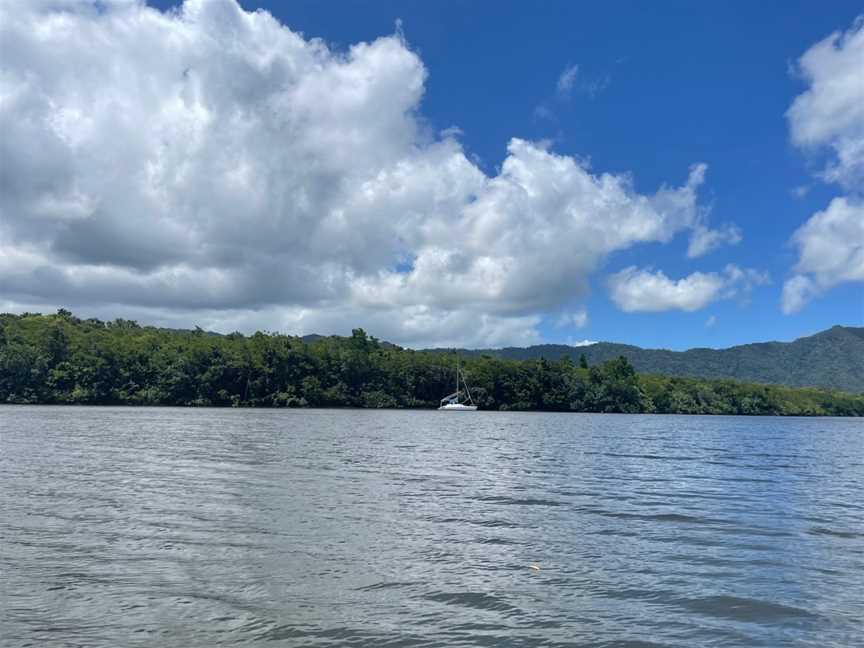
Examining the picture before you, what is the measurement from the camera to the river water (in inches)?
548

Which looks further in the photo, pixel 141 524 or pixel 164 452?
pixel 164 452

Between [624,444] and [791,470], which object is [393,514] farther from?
[624,444]

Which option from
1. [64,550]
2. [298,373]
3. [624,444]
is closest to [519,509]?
[64,550]

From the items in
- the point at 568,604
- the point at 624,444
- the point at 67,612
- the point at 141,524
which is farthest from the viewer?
the point at 624,444

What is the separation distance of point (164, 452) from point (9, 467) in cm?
1212

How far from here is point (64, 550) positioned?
746 inches

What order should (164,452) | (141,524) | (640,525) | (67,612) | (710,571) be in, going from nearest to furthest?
(67,612)
(710,571)
(141,524)
(640,525)
(164,452)

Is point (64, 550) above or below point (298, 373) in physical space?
below

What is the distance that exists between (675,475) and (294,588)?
3205 centimetres

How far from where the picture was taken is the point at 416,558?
19.3 m

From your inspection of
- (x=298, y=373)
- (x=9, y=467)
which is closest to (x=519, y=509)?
(x=9, y=467)

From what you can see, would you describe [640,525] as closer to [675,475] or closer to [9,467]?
[675,475]

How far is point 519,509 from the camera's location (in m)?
A: 28.0

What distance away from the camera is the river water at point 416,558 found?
13.9 m
